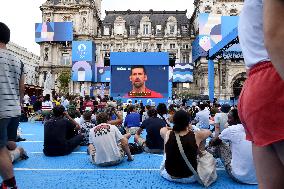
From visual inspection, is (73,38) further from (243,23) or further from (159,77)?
(243,23)

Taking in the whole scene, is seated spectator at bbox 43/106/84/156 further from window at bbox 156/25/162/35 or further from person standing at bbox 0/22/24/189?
window at bbox 156/25/162/35

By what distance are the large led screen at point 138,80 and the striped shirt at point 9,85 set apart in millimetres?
23056

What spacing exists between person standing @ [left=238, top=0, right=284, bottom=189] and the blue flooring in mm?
3515

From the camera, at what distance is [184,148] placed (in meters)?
4.93

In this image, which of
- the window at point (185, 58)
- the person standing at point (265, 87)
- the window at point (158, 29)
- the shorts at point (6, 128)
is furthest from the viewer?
the window at point (158, 29)

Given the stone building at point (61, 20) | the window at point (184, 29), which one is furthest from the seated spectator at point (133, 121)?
the window at point (184, 29)

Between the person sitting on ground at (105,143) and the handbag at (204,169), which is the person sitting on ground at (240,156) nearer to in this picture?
the handbag at (204,169)

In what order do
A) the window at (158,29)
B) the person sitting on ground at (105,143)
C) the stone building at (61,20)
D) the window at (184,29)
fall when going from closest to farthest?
1. the person sitting on ground at (105,143)
2. the stone building at (61,20)
3. the window at (158,29)
4. the window at (184,29)

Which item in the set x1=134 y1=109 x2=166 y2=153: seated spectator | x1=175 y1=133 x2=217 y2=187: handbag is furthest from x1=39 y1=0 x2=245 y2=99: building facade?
x1=175 y1=133 x2=217 y2=187: handbag

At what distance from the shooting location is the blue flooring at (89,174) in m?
5.07

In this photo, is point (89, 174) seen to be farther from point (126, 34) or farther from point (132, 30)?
point (132, 30)

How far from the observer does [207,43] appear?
4319 cm

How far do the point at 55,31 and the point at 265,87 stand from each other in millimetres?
50158

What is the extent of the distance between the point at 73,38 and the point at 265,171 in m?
53.8
